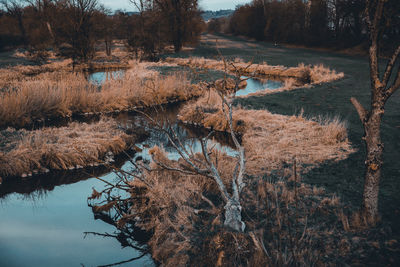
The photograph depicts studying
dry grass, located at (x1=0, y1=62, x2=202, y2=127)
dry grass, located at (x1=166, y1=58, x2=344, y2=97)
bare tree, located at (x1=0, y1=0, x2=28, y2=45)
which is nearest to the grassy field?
dry grass, located at (x1=166, y1=58, x2=344, y2=97)

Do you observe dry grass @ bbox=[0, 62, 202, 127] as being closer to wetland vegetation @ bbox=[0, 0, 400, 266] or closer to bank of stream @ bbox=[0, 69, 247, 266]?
wetland vegetation @ bbox=[0, 0, 400, 266]

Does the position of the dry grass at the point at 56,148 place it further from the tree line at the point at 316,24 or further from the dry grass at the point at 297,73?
the tree line at the point at 316,24

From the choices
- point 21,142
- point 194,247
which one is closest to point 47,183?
point 21,142

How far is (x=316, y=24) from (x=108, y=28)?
711 inches

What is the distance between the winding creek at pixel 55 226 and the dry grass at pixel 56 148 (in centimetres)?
26

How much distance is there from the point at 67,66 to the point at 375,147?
20.2 m

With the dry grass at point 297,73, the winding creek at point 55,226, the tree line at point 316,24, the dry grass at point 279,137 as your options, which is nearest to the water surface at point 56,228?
the winding creek at point 55,226

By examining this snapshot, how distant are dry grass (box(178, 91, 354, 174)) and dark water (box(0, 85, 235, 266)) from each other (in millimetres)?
2009

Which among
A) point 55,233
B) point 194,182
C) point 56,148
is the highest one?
point 56,148

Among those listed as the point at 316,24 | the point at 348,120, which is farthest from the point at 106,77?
the point at 316,24

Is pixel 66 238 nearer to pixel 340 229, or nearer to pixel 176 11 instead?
pixel 340 229

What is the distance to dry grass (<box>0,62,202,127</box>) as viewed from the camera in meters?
8.12

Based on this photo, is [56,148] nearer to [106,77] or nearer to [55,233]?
[55,233]

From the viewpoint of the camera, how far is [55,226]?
14.2ft
